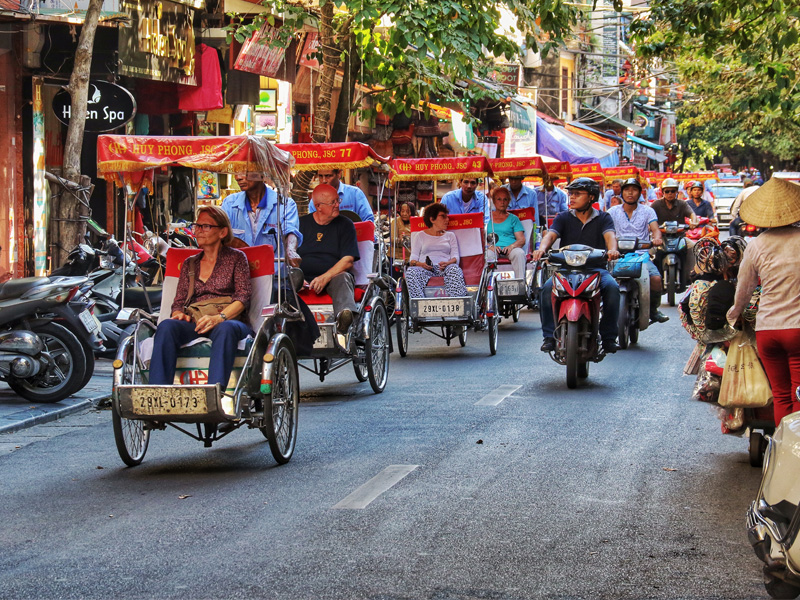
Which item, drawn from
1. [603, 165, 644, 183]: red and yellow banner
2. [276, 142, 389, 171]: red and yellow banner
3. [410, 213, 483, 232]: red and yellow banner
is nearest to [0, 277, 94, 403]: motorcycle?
[276, 142, 389, 171]: red and yellow banner

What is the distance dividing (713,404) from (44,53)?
11.9m

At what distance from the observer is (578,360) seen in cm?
1133

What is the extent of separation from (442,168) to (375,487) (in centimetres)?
1023

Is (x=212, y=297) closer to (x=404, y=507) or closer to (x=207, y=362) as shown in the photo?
(x=207, y=362)

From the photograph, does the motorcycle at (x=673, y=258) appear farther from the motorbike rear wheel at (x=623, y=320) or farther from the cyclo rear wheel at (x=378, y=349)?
the cyclo rear wheel at (x=378, y=349)

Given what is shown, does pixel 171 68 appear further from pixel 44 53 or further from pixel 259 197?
pixel 259 197

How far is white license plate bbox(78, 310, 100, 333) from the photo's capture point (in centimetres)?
1076

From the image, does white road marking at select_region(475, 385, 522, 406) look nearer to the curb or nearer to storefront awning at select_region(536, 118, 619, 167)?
the curb

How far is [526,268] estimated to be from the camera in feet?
59.1

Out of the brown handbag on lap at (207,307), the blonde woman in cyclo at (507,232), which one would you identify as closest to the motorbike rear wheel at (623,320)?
the blonde woman in cyclo at (507,232)

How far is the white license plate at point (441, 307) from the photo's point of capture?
1381 cm

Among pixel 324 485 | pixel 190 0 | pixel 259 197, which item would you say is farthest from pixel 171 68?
pixel 324 485

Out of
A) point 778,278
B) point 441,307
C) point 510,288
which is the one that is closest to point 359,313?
point 441,307

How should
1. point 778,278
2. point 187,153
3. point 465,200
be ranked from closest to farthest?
point 778,278 < point 187,153 < point 465,200
